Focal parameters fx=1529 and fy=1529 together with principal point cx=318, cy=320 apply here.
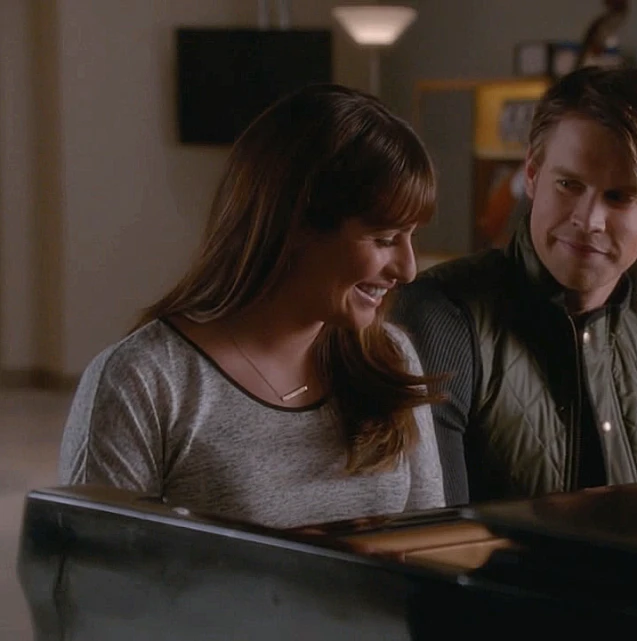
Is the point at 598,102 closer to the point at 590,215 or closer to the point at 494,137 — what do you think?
the point at 590,215

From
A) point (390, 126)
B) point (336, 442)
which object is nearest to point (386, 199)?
point (390, 126)

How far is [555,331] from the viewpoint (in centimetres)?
197

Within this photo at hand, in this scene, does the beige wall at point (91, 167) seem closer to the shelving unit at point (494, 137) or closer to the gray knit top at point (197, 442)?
the shelving unit at point (494, 137)

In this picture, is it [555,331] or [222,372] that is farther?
[555,331]

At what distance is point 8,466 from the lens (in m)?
6.28

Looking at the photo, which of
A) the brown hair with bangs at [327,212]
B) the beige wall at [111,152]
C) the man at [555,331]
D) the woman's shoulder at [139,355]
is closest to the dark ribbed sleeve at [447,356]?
the man at [555,331]

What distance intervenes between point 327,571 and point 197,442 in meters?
0.57

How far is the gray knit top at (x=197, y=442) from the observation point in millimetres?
1541

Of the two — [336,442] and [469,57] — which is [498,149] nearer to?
[469,57]

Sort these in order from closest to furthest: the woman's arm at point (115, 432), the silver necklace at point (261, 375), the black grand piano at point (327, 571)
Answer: the black grand piano at point (327, 571) → the woman's arm at point (115, 432) → the silver necklace at point (261, 375)

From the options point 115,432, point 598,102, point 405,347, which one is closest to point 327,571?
point 115,432

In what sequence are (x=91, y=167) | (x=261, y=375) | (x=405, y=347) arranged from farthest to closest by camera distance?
(x=91, y=167), (x=405, y=347), (x=261, y=375)

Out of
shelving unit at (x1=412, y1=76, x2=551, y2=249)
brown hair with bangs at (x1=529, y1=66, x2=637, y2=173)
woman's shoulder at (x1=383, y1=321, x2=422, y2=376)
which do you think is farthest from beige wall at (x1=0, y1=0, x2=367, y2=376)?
woman's shoulder at (x1=383, y1=321, x2=422, y2=376)

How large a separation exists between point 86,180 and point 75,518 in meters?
6.93
